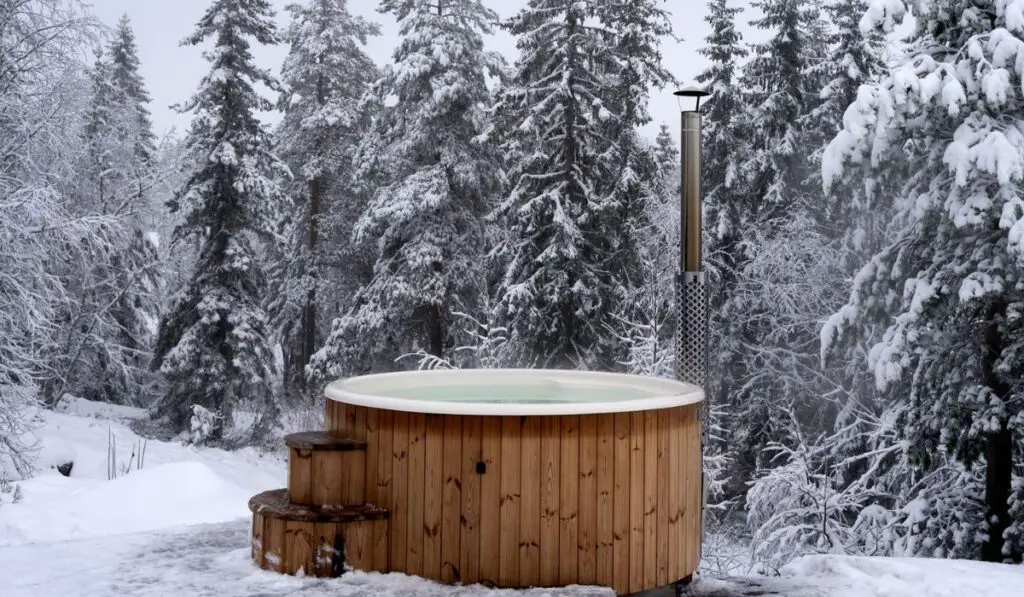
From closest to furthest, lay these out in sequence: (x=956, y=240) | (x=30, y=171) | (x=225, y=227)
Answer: (x=956, y=240) → (x=30, y=171) → (x=225, y=227)

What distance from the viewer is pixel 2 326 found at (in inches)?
370

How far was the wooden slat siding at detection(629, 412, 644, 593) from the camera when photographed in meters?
4.77

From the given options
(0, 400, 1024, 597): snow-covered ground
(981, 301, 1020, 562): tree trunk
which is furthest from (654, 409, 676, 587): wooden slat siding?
(981, 301, 1020, 562): tree trunk

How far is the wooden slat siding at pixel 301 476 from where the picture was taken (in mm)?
5098

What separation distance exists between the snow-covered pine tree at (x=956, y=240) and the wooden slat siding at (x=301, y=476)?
5307mm

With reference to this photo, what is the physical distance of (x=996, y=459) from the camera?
321 inches

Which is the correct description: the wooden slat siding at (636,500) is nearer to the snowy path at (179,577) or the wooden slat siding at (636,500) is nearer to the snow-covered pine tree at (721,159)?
the snowy path at (179,577)

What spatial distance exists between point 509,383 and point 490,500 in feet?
8.72

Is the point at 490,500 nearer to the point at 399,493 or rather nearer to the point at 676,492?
the point at 399,493

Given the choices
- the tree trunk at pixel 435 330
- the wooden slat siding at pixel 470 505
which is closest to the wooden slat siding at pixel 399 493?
the wooden slat siding at pixel 470 505

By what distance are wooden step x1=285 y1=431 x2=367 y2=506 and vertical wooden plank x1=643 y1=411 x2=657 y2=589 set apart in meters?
1.54

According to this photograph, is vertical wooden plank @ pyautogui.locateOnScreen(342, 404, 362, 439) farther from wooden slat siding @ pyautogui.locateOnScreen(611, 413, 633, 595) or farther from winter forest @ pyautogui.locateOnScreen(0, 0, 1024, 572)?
winter forest @ pyautogui.locateOnScreen(0, 0, 1024, 572)

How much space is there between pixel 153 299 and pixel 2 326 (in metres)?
10.7

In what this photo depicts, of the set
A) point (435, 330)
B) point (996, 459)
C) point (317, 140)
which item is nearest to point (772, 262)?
point (435, 330)
